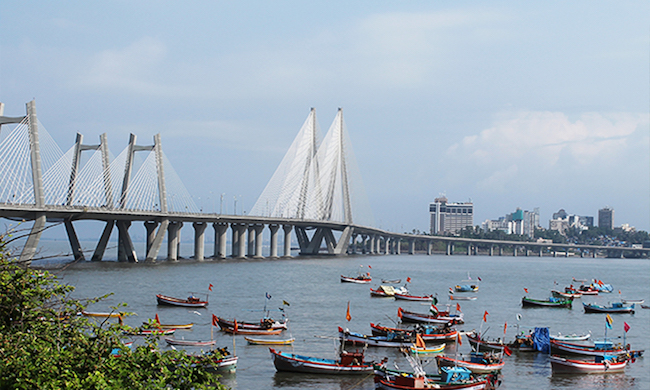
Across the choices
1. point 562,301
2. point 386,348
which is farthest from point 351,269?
point 386,348

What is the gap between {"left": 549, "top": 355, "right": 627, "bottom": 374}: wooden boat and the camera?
100ft

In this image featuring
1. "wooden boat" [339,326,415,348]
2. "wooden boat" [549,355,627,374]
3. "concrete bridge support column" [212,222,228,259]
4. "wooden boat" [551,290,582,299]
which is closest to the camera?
"wooden boat" [549,355,627,374]

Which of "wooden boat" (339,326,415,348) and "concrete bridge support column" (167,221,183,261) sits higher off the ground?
"concrete bridge support column" (167,221,183,261)

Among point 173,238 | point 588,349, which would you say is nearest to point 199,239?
point 173,238

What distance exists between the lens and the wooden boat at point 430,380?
24.6m

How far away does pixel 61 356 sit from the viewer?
11023 mm

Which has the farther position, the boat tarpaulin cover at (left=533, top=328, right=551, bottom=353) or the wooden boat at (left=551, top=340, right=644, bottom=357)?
the boat tarpaulin cover at (left=533, top=328, right=551, bottom=353)

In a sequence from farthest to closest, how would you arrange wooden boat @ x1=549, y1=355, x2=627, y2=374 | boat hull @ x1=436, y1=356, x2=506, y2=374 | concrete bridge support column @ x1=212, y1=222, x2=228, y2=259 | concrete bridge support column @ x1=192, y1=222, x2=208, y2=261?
concrete bridge support column @ x1=212, y1=222, x2=228, y2=259
concrete bridge support column @ x1=192, y1=222, x2=208, y2=261
wooden boat @ x1=549, y1=355, x2=627, y2=374
boat hull @ x1=436, y1=356, x2=506, y2=374

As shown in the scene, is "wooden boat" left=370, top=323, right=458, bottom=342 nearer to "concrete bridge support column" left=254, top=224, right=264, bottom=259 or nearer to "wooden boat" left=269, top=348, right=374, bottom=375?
"wooden boat" left=269, top=348, right=374, bottom=375

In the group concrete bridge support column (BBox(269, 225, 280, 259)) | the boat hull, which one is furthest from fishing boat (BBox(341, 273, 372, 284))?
concrete bridge support column (BBox(269, 225, 280, 259))

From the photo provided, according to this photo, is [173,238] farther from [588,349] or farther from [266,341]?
[588,349]

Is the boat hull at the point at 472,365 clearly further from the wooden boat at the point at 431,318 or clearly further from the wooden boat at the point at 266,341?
the wooden boat at the point at 431,318

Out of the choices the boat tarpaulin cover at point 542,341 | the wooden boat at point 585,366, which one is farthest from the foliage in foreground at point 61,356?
the boat tarpaulin cover at point 542,341

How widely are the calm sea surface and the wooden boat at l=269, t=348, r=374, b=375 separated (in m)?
0.35
